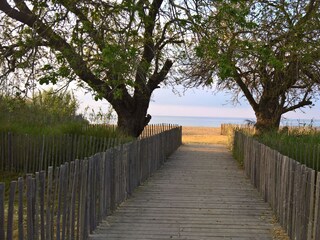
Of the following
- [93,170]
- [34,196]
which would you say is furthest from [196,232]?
[34,196]

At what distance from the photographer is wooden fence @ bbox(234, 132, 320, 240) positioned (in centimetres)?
542

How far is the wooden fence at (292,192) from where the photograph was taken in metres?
5.42

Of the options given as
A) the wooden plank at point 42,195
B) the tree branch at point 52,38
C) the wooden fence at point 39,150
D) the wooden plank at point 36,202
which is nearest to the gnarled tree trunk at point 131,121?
the wooden fence at point 39,150

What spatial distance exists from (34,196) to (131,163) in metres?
5.54

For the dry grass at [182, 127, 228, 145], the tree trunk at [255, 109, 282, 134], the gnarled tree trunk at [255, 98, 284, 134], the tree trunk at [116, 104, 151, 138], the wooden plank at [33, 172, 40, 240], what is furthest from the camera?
the dry grass at [182, 127, 228, 145]

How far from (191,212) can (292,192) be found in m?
2.08

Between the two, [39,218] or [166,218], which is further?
[166,218]

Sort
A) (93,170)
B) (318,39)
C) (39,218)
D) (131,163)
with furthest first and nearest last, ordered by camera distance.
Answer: (318,39) < (131,163) < (93,170) < (39,218)

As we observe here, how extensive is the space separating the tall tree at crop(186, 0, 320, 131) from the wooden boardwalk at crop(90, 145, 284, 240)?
2632mm

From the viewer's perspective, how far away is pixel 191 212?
26.0 feet

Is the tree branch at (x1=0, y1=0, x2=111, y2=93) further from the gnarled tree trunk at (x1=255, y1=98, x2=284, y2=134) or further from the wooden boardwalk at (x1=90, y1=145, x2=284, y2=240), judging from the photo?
the gnarled tree trunk at (x1=255, y1=98, x2=284, y2=134)

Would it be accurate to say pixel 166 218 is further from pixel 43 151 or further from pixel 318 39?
pixel 318 39

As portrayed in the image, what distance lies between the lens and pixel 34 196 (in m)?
4.18

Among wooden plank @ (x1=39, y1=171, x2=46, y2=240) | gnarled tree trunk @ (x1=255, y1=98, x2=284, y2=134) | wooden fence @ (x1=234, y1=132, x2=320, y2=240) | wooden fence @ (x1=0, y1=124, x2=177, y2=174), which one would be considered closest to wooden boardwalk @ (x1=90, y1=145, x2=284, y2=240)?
wooden fence @ (x1=234, y1=132, x2=320, y2=240)
